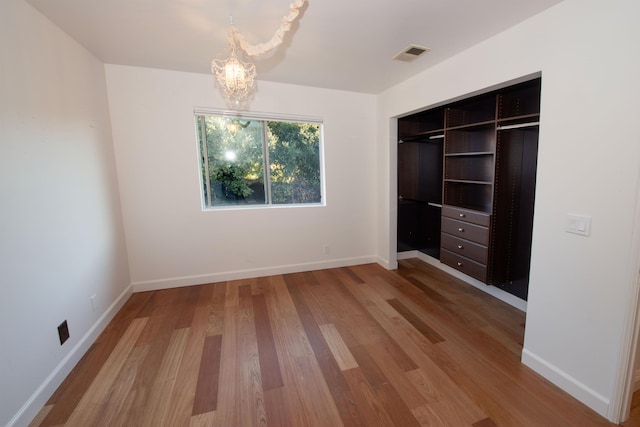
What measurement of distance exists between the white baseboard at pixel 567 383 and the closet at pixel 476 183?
34.8 inches

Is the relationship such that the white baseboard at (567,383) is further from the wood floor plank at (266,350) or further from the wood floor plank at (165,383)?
the wood floor plank at (165,383)

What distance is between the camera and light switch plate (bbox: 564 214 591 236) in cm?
150

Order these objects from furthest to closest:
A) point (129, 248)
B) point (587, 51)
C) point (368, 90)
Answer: point (368, 90)
point (129, 248)
point (587, 51)

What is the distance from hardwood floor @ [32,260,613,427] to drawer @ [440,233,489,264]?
47 cm

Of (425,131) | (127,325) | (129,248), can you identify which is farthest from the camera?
(425,131)

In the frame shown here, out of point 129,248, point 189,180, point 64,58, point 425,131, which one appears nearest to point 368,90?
point 425,131

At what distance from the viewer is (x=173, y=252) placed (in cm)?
310

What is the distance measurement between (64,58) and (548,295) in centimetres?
396

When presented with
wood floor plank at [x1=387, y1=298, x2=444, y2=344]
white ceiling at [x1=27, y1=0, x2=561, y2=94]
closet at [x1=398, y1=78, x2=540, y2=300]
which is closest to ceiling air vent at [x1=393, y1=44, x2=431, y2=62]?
white ceiling at [x1=27, y1=0, x2=561, y2=94]

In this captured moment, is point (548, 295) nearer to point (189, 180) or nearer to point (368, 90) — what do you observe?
point (368, 90)

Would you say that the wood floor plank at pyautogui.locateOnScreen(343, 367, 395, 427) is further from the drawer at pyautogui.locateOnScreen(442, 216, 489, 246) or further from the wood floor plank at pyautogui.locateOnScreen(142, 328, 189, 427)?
the drawer at pyautogui.locateOnScreen(442, 216, 489, 246)

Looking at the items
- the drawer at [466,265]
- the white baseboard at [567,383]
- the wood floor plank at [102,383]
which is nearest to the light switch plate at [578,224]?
the white baseboard at [567,383]

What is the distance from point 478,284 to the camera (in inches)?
120

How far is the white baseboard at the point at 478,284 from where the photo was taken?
2621 mm
